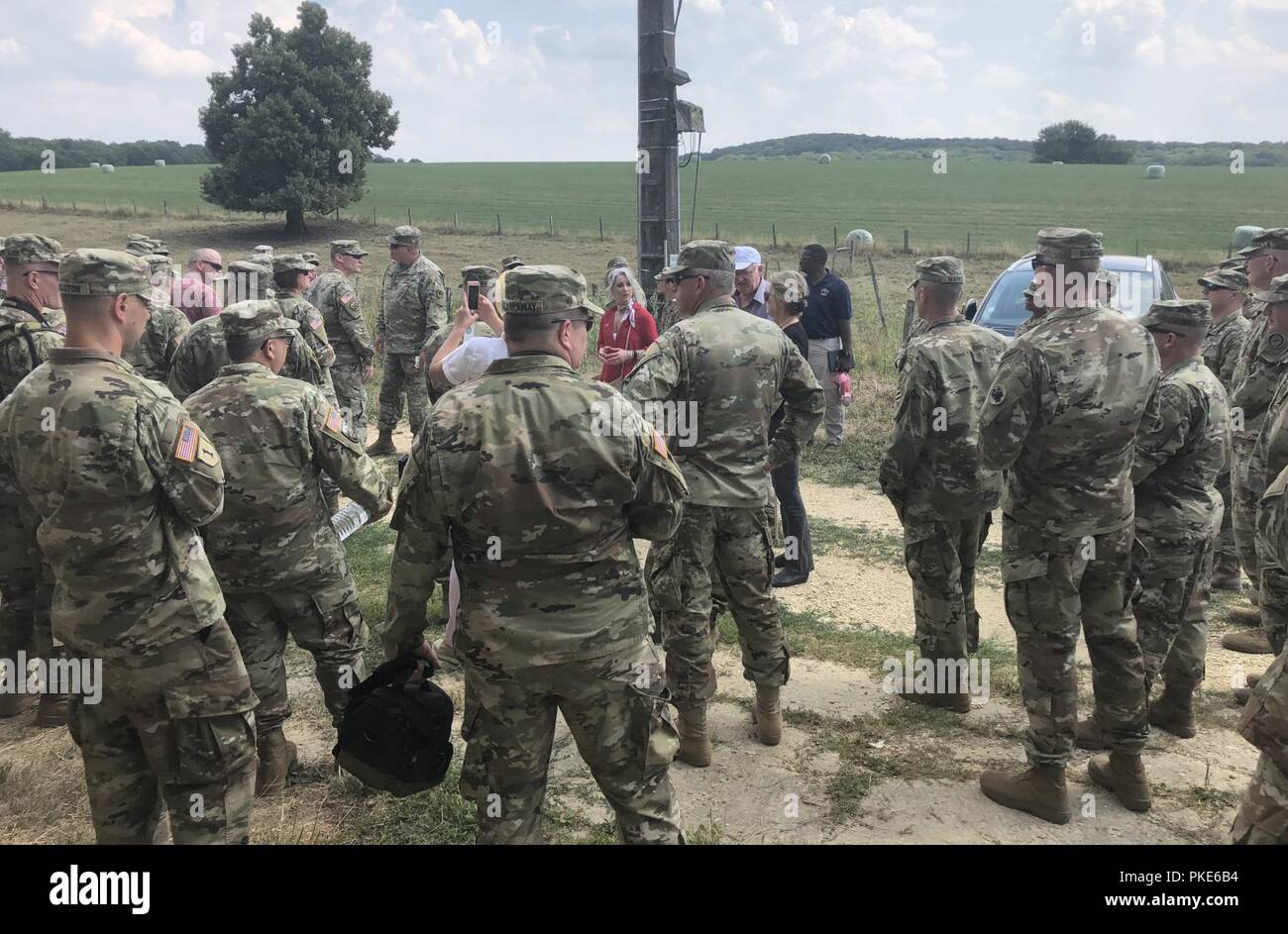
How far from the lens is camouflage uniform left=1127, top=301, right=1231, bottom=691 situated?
432cm

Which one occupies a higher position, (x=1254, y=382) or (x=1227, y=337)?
(x=1227, y=337)

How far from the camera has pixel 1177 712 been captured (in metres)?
4.66

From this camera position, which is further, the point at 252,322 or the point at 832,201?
the point at 832,201

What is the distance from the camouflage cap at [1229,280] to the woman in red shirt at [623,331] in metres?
3.91

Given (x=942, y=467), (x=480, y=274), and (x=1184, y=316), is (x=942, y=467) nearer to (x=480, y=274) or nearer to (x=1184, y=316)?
(x=1184, y=316)

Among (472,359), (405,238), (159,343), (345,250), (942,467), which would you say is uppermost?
(405,238)

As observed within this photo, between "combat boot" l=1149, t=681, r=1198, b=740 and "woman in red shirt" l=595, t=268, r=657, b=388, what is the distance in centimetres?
399

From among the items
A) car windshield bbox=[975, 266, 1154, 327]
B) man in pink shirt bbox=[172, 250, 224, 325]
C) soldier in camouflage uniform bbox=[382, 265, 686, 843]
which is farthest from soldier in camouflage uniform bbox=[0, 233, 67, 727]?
car windshield bbox=[975, 266, 1154, 327]

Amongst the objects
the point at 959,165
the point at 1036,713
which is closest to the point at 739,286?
the point at 1036,713

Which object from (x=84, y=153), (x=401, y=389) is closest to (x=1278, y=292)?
(x=401, y=389)

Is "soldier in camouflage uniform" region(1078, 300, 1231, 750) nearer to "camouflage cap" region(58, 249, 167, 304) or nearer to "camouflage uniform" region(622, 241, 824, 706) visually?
"camouflage uniform" region(622, 241, 824, 706)

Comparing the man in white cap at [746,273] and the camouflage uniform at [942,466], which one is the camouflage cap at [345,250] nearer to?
the man in white cap at [746,273]

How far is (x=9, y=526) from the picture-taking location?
4617mm

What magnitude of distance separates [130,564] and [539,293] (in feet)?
5.34
